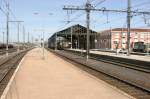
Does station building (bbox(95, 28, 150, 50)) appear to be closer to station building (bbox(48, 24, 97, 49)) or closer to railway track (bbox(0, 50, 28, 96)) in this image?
station building (bbox(48, 24, 97, 49))

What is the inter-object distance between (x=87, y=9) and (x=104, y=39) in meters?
75.2

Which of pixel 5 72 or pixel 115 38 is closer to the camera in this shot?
pixel 5 72

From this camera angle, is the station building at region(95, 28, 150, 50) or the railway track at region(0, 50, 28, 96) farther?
the station building at region(95, 28, 150, 50)

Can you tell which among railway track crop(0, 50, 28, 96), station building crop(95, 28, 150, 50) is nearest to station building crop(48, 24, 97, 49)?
station building crop(95, 28, 150, 50)

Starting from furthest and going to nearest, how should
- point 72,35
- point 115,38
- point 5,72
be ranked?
1. point 115,38
2. point 72,35
3. point 5,72

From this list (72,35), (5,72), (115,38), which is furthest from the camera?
(115,38)

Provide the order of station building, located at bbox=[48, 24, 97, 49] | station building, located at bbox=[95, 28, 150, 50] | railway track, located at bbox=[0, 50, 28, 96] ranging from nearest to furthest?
1. railway track, located at bbox=[0, 50, 28, 96]
2. station building, located at bbox=[48, 24, 97, 49]
3. station building, located at bbox=[95, 28, 150, 50]

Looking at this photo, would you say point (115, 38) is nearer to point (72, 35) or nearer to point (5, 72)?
point (72, 35)

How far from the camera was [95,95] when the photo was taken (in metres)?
15.1

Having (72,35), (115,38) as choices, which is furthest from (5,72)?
(115,38)

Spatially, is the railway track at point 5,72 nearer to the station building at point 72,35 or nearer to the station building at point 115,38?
the station building at point 72,35

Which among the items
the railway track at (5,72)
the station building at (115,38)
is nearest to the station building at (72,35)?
the station building at (115,38)

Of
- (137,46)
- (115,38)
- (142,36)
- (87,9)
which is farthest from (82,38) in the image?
(87,9)

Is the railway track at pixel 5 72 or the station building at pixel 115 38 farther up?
the station building at pixel 115 38
